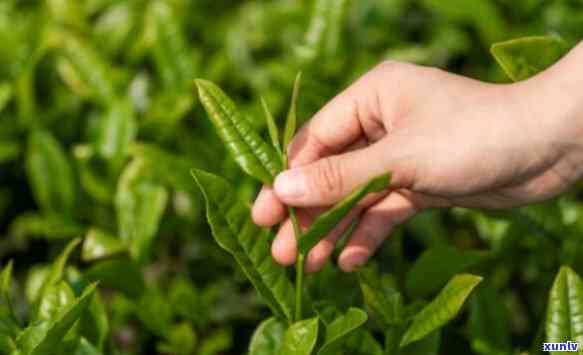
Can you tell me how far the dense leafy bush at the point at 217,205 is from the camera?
1.43 m

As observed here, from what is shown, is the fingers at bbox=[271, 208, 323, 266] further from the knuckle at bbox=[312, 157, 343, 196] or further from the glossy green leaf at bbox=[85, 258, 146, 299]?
the glossy green leaf at bbox=[85, 258, 146, 299]

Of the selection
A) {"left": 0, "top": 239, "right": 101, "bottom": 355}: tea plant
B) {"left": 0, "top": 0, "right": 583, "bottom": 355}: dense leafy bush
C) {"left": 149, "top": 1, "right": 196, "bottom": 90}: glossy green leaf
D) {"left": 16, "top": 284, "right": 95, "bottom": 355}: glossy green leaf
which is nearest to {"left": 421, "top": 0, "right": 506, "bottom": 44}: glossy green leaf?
{"left": 0, "top": 0, "right": 583, "bottom": 355}: dense leafy bush

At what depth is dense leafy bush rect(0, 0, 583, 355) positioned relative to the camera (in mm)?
1428

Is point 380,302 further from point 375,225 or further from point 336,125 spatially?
point 336,125

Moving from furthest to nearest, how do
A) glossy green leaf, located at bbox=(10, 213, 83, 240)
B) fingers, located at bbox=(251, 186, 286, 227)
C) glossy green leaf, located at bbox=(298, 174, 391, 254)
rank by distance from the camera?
1. glossy green leaf, located at bbox=(10, 213, 83, 240)
2. fingers, located at bbox=(251, 186, 286, 227)
3. glossy green leaf, located at bbox=(298, 174, 391, 254)

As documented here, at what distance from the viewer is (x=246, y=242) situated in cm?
140

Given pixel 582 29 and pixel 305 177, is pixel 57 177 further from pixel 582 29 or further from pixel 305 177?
pixel 582 29

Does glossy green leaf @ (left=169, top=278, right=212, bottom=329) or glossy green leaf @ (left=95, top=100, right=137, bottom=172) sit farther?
glossy green leaf @ (left=95, top=100, right=137, bottom=172)

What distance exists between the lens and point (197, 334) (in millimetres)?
1938

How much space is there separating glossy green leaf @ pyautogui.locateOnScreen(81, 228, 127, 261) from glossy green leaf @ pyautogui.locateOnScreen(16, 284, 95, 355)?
0.44 metres

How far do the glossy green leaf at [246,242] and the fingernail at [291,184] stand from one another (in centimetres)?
8

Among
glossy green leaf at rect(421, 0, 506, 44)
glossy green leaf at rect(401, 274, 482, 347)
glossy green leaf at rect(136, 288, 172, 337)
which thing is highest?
glossy green leaf at rect(421, 0, 506, 44)

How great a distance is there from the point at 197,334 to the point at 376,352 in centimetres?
59

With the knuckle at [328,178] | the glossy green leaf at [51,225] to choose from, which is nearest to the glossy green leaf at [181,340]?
the glossy green leaf at [51,225]
